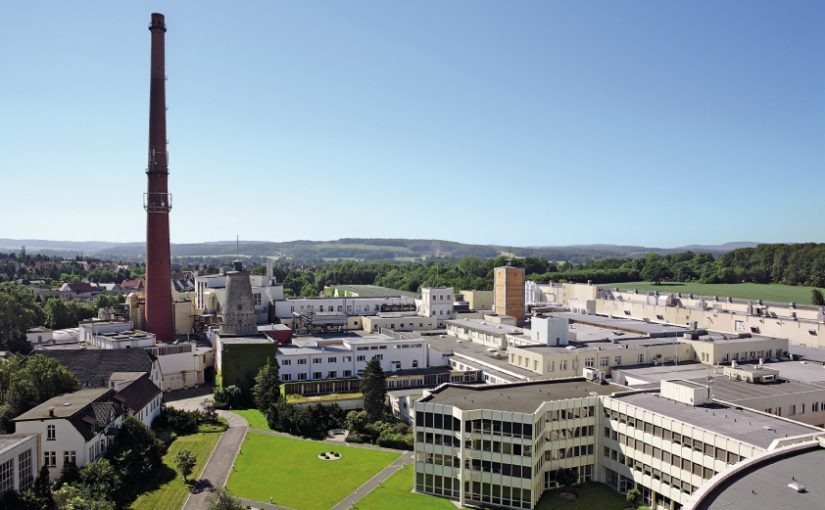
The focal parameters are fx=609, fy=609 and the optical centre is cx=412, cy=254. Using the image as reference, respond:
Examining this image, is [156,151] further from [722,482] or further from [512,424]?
[722,482]

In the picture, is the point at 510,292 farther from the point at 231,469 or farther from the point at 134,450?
the point at 134,450

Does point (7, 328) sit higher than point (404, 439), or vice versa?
point (7, 328)

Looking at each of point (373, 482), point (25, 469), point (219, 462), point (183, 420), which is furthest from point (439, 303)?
point (25, 469)

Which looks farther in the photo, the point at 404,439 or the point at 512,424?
the point at 404,439

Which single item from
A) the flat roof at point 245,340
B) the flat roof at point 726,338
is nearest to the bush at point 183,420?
the flat roof at point 245,340

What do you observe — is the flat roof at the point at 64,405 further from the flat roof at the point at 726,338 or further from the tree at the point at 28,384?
the flat roof at the point at 726,338

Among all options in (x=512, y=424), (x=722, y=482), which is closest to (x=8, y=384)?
(x=512, y=424)
